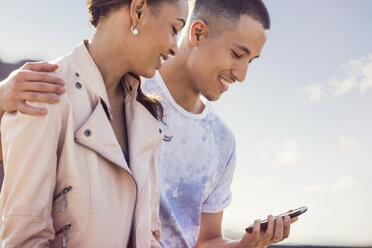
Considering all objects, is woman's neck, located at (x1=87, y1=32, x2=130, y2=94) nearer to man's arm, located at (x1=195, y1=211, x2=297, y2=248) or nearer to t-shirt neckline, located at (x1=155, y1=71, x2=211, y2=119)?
t-shirt neckline, located at (x1=155, y1=71, x2=211, y2=119)

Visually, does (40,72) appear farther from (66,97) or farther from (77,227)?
(77,227)

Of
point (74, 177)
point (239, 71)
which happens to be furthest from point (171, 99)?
point (74, 177)

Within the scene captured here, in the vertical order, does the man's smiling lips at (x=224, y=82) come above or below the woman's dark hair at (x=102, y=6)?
above

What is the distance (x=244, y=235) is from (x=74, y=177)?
1.80 meters

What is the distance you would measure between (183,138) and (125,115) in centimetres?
121

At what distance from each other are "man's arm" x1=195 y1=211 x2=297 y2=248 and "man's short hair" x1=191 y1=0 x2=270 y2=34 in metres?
1.46

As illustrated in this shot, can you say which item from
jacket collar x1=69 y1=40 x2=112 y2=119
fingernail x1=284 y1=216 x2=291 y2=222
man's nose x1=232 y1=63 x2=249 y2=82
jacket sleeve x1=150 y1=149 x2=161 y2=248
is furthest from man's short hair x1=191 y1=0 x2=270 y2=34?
jacket collar x1=69 y1=40 x2=112 y2=119

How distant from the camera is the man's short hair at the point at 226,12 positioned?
11.6ft

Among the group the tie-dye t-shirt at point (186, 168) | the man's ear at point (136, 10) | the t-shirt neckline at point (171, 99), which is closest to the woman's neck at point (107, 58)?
the man's ear at point (136, 10)

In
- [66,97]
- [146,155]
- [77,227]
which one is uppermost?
[66,97]

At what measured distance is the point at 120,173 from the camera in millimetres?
1979

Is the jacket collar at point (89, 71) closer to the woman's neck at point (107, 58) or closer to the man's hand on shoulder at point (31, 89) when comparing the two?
the woman's neck at point (107, 58)

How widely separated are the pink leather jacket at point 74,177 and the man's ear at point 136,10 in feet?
0.84

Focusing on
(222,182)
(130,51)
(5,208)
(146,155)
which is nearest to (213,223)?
(222,182)
